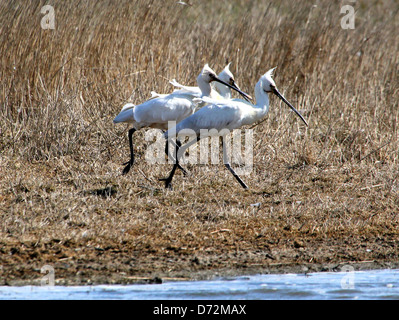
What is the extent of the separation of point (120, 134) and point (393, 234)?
3.35m

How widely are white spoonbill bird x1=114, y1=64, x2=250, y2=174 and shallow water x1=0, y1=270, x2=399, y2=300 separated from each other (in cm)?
253

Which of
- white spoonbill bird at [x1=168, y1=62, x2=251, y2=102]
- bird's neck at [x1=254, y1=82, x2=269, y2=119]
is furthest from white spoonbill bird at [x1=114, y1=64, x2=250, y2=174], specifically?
bird's neck at [x1=254, y1=82, x2=269, y2=119]

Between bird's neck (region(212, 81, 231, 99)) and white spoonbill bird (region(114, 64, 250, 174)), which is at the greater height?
bird's neck (region(212, 81, 231, 99))

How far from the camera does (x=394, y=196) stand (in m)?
6.40

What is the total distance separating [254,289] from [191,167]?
295cm

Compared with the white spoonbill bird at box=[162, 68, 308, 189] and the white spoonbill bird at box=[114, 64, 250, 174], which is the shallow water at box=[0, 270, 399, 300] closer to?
the white spoonbill bird at box=[162, 68, 308, 189]

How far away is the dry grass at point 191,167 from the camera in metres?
5.24

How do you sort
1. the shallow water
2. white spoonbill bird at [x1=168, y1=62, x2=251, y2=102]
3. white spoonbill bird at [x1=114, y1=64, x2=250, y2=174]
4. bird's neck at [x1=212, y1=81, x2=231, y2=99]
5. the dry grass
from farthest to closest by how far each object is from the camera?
bird's neck at [x1=212, y1=81, x2=231, y2=99], white spoonbill bird at [x1=168, y1=62, x2=251, y2=102], white spoonbill bird at [x1=114, y1=64, x2=250, y2=174], the dry grass, the shallow water

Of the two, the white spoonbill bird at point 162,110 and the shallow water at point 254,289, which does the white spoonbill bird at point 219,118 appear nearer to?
the white spoonbill bird at point 162,110

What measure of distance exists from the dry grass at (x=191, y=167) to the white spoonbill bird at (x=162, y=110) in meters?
0.49

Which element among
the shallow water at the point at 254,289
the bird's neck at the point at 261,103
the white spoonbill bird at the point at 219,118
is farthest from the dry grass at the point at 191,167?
the bird's neck at the point at 261,103

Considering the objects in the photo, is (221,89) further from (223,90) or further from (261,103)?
(261,103)

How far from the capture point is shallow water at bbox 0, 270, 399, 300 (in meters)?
4.23

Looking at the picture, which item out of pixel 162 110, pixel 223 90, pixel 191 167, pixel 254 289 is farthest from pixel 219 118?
pixel 254 289
